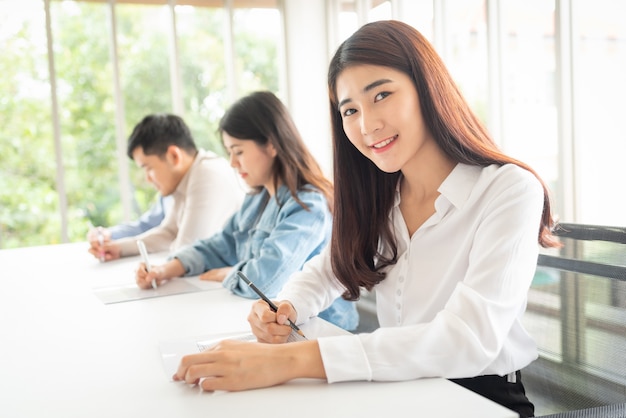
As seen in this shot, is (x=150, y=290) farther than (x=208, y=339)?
Yes

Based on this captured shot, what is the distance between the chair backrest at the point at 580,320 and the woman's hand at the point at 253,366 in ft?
1.67

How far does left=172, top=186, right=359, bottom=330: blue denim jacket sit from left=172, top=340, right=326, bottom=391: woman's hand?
777mm

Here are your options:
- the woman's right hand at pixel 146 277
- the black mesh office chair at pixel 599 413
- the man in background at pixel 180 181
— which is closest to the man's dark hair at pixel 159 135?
the man in background at pixel 180 181

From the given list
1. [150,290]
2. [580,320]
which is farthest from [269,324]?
[150,290]

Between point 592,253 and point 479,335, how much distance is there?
344 millimetres

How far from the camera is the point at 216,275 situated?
2074 millimetres

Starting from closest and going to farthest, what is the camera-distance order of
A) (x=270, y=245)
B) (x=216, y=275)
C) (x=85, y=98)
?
(x=270, y=245), (x=216, y=275), (x=85, y=98)

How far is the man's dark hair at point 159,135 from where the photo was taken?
3043mm

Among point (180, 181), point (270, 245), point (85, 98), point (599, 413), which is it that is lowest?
→ point (599, 413)

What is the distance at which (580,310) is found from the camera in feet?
3.80

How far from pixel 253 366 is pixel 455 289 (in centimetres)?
35

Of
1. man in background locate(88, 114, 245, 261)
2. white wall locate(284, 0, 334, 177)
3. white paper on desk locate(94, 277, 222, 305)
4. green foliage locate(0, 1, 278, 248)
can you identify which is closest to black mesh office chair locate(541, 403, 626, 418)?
white paper on desk locate(94, 277, 222, 305)

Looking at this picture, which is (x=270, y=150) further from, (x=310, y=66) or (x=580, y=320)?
(x=310, y=66)

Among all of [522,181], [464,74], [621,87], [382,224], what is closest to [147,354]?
[382,224]
